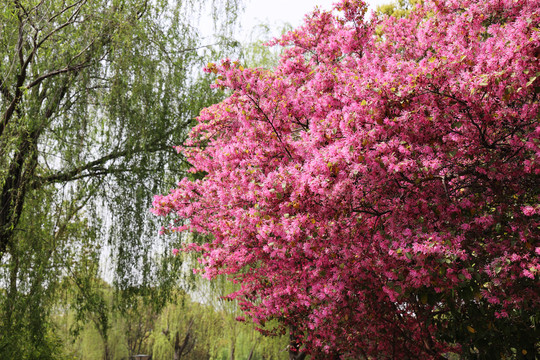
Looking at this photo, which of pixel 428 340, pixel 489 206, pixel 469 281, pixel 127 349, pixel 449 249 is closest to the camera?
pixel 449 249

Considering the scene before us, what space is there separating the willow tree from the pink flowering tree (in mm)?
1743

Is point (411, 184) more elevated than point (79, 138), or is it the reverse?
point (79, 138)

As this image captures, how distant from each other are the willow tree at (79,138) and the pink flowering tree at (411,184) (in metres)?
1.74

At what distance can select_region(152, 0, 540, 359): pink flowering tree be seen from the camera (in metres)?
3.24

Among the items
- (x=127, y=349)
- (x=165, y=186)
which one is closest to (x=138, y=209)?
(x=165, y=186)

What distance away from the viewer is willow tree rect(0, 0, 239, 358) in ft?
17.1

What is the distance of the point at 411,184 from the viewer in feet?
12.1

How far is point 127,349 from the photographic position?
2281 centimetres

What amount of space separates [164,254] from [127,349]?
18.5 metres

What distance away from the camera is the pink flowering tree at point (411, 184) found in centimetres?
324

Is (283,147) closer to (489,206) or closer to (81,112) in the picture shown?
(489,206)

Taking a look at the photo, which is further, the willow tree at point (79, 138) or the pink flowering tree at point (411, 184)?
the willow tree at point (79, 138)

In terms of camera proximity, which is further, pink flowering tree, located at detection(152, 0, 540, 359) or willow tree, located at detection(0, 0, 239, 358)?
willow tree, located at detection(0, 0, 239, 358)

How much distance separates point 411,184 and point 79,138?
4061 millimetres
